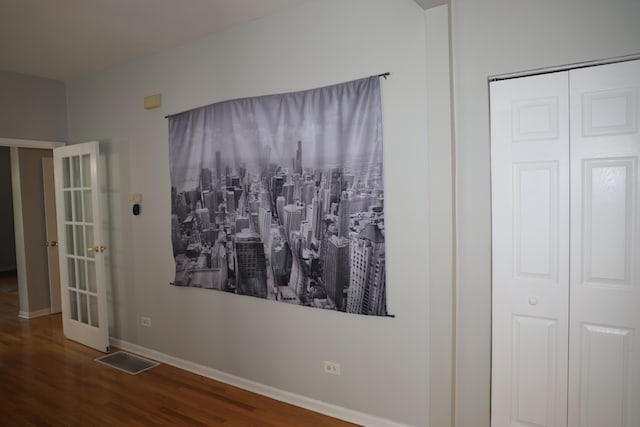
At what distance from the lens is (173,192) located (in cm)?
361

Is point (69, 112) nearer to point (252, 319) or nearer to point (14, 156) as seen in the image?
point (14, 156)

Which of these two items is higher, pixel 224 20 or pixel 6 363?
pixel 224 20

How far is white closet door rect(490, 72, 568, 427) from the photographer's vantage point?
2.04m

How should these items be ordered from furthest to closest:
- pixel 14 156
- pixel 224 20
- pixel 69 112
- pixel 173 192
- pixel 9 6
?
pixel 14 156 < pixel 69 112 < pixel 173 192 < pixel 224 20 < pixel 9 6

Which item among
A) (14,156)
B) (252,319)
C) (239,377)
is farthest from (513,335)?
(14,156)

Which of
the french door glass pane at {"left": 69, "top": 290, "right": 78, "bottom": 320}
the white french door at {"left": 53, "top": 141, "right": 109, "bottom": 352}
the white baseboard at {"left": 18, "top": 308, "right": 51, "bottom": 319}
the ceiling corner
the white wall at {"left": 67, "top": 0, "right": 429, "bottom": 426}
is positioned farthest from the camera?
the white baseboard at {"left": 18, "top": 308, "right": 51, "bottom": 319}

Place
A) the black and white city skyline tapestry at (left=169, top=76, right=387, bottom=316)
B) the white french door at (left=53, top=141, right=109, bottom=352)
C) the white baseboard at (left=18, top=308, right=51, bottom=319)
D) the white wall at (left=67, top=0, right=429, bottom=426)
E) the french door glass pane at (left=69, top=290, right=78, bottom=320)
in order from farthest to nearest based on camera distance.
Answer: the white baseboard at (left=18, top=308, right=51, bottom=319)
the french door glass pane at (left=69, top=290, right=78, bottom=320)
the white french door at (left=53, top=141, right=109, bottom=352)
the black and white city skyline tapestry at (left=169, top=76, right=387, bottom=316)
the white wall at (left=67, top=0, right=429, bottom=426)

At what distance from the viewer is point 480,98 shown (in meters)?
2.19

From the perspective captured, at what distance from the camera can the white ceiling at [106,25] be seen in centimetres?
275

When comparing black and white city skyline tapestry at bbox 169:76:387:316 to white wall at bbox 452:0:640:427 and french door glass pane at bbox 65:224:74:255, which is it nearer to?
white wall at bbox 452:0:640:427

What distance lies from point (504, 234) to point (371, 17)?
1575 mm

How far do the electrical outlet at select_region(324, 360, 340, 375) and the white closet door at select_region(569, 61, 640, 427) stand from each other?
1370 millimetres

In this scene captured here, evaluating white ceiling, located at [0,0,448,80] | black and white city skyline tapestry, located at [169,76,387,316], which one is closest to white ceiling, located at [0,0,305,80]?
white ceiling, located at [0,0,448,80]

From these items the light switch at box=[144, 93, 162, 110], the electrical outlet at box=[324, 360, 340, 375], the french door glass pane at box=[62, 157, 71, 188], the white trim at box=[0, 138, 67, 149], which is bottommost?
the electrical outlet at box=[324, 360, 340, 375]
